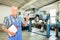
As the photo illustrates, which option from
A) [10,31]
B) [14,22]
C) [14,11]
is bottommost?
[10,31]

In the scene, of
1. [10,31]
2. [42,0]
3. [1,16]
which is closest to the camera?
[10,31]

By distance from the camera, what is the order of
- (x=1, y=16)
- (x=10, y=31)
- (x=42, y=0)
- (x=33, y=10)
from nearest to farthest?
(x=10, y=31), (x=42, y=0), (x=1, y=16), (x=33, y=10)

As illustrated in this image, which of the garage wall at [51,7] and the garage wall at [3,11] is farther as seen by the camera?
the garage wall at [3,11]

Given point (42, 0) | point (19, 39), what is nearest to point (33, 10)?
point (42, 0)

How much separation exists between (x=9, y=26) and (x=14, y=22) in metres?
0.14

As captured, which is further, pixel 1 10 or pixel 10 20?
pixel 1 10

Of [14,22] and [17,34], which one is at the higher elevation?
[14,22]

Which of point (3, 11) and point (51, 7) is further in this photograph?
point (51, 7)

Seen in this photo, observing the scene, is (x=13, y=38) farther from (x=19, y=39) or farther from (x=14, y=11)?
(x=14, y=11)

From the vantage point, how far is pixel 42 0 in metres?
12.0

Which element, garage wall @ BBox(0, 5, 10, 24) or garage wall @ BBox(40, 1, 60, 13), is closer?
garage wall @ BBox(40, 1, 60, 13)

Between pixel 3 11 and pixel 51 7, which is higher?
pixel 51 7

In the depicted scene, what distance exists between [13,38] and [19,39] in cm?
14

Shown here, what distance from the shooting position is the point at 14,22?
2.62m
